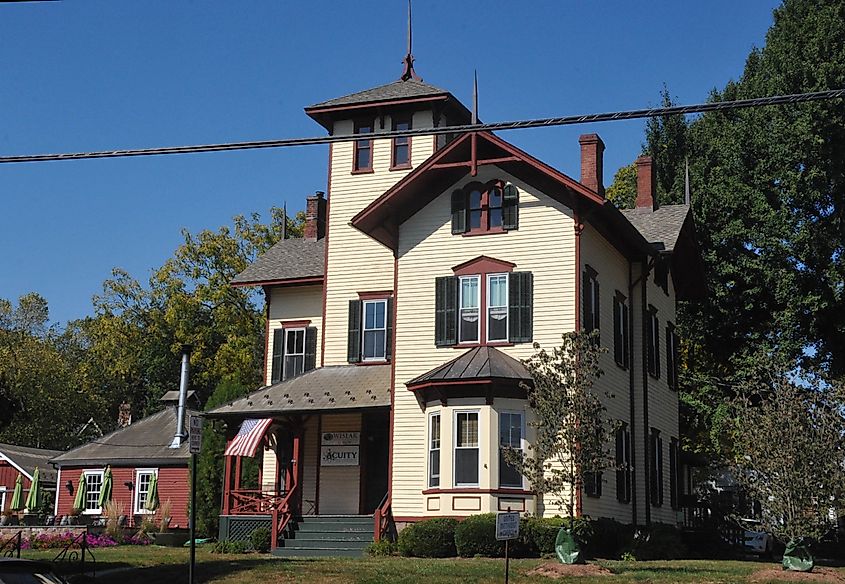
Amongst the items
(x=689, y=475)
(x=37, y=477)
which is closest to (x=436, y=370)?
(x=689, y=475)

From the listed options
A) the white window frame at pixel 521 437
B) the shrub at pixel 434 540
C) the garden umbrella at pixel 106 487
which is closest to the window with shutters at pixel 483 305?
the white window frame at pixel 521 437

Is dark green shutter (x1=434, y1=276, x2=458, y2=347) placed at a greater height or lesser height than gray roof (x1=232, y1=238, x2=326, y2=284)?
lesser

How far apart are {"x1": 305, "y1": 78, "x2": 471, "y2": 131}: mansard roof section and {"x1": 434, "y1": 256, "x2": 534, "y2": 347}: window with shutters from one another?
621 cm

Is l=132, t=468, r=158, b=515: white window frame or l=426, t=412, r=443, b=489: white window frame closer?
l=426, t=412, r=443, b=489: white window frame

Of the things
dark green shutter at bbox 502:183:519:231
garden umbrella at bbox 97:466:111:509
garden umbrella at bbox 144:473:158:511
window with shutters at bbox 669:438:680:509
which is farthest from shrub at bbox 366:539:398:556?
garden umbrella at bbox 97:466:111:509

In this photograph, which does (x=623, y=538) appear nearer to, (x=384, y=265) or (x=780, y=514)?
(x=780, y=514)

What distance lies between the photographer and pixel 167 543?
121ft

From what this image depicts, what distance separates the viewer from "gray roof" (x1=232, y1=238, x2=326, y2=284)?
34719mm

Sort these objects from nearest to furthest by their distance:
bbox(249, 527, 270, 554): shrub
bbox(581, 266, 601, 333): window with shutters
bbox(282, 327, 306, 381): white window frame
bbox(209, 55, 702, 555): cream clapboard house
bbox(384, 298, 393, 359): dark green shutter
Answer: bbox(209, 55, 702, 555): cream clapboard house, bbox(581, 266, 601, 333): window with shutters, bbox(249, 527, 270, 554): shrub, bbox(384, 298, 393, 359): dark green shutter, bbox(282, 327, 306, 381): white window frame

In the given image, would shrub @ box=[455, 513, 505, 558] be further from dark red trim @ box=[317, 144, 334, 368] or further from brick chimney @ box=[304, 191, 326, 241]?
brick chimney @ box=[304, 191, 326, 241]

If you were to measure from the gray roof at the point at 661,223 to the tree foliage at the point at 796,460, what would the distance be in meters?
10.3

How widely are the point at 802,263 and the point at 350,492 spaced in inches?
739

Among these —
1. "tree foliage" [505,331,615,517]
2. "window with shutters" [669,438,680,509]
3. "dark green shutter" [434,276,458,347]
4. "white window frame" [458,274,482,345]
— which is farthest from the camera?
"window with shutters" [669,438,680,509]

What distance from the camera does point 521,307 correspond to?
92.0 ft
